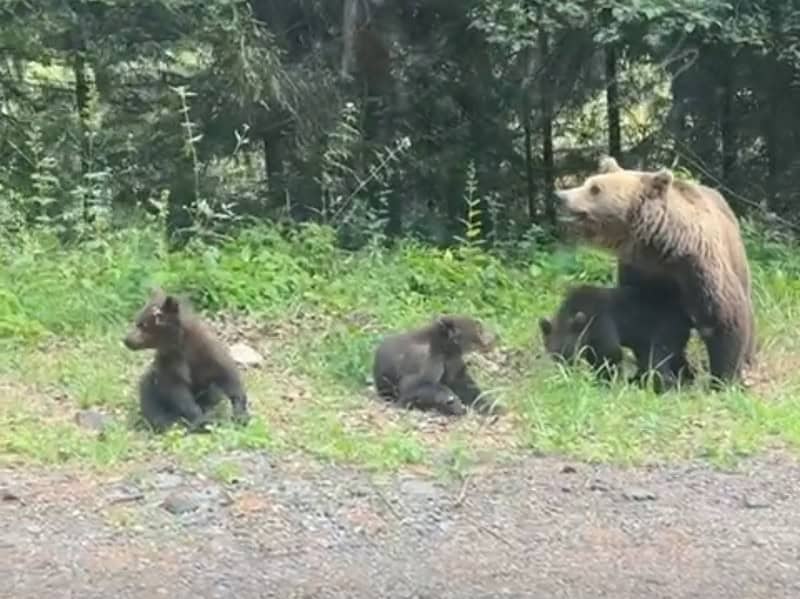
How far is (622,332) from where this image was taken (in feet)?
27.7

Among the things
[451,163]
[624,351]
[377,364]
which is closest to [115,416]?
[377,364]

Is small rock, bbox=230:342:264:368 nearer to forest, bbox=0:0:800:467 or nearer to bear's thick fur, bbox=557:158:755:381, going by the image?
forest, bbox=0:0:800:467

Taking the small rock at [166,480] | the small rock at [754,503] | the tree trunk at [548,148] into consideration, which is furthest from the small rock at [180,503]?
the tree trunk at [548,148]

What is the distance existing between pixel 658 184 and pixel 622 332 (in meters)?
0.80

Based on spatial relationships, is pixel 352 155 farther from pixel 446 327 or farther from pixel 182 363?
pixel 182 363

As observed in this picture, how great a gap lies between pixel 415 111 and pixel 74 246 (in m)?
4.59

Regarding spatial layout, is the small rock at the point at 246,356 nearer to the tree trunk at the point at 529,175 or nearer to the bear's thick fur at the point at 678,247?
the bear's thick fur at the point at 678,247

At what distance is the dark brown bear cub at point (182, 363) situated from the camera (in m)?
7.17

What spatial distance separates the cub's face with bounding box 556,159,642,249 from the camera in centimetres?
839

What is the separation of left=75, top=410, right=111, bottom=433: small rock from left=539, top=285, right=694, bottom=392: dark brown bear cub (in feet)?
8.11

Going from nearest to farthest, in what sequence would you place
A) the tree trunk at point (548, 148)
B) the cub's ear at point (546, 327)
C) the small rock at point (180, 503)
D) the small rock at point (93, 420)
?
the small rock at point (180, 503) → the small rock at point (93, 420) → the cub's ear at point (546, 327) → the tree trunk at point (548, 148)

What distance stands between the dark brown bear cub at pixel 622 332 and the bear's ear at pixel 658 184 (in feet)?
1.82

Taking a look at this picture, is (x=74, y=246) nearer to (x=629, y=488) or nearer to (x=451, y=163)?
(x=451, y=163)

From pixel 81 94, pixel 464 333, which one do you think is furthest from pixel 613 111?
pixel 464 333
